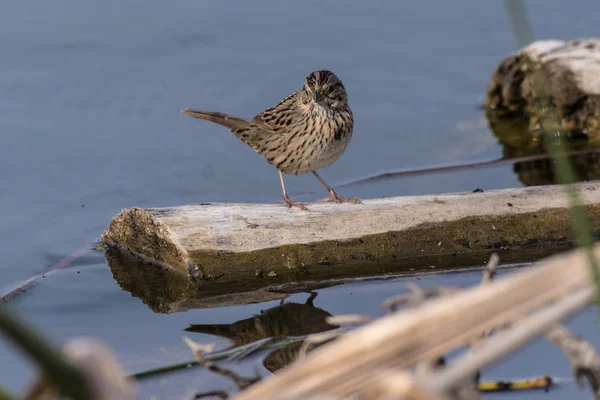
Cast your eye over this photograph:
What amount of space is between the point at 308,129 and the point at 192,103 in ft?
8.36

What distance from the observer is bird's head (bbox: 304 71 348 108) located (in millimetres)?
6617

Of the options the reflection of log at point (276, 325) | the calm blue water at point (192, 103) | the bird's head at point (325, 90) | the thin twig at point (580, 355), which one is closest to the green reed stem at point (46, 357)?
the thin twig at point (580, 355)

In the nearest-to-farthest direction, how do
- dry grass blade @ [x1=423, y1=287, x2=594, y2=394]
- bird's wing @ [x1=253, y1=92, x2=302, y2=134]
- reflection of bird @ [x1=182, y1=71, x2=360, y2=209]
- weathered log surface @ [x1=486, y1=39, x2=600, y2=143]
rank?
dry grass blade @ [x1=423, y1=287, x2=594, y2=394] → reflection of bird @ [x1=182, y1=71, x2=360, y2=209] → bird's wing @ [x1=253, y1=92, x2=302, y2=134] → weathered log surface @ [x1=486, y1=39, x2=600, y2=143]

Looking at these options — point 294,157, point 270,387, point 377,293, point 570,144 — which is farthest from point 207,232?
point 570,144

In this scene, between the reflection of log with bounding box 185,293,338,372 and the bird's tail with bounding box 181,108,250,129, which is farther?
the bird's tail with bounding box 181,108,250,129

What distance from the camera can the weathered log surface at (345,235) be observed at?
540 cm

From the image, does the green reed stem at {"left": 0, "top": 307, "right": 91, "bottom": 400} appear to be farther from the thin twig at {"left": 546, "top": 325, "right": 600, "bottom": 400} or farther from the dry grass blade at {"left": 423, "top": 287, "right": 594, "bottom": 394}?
the thin twig at {"left": 546, "top": 325, "right": 600, "bottom": 400}

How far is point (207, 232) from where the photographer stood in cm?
A: 538

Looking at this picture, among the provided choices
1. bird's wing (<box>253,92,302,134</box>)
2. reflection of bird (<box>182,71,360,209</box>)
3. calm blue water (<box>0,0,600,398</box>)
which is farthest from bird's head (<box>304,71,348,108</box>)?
calm blue water (<box>0,0,600,398</box>)

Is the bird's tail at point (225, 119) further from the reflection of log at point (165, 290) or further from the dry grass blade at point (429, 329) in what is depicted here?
the dry grass blade at point (429, 329)

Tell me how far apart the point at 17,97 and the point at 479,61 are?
451cm

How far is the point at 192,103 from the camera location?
8.86m

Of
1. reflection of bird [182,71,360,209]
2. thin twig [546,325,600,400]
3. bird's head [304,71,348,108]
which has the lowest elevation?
thin twig [546,325,600,400]

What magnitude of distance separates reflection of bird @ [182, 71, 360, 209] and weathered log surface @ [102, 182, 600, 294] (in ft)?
2.76
